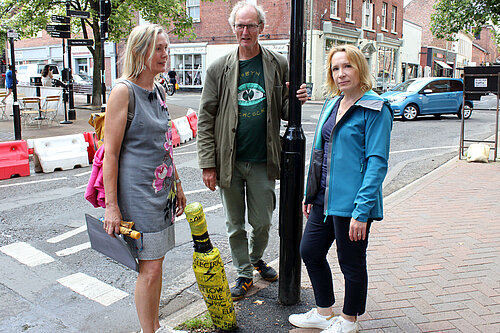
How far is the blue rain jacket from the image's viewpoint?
8.25ft

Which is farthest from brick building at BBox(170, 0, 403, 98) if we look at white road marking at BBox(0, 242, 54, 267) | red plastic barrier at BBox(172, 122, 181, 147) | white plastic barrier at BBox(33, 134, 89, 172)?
white road marking at BBox(0, 242, 54, 267)

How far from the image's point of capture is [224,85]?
331cm

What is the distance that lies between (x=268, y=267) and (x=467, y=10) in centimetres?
1477

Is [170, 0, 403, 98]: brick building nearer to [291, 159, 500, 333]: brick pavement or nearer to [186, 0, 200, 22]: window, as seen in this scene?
[186, 0, 200, 22]: window

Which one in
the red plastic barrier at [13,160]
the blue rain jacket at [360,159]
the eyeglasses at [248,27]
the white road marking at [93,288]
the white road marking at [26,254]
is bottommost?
the white road marking at [93,288]

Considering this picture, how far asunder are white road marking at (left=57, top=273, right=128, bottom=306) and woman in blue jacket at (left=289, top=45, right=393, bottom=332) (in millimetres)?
1702

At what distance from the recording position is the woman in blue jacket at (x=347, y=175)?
2.53 m

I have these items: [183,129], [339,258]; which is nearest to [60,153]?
[183,129]

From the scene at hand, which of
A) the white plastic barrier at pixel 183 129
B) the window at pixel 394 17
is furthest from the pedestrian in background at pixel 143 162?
the window at pixel 394 17

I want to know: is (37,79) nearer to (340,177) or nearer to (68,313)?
(68,313)

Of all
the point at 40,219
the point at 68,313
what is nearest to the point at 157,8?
the point at 40,219

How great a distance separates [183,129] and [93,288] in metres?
8.97

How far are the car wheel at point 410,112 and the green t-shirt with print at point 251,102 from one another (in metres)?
15.8

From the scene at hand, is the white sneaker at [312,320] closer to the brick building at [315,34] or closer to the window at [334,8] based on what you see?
the brick building at [315,34]
